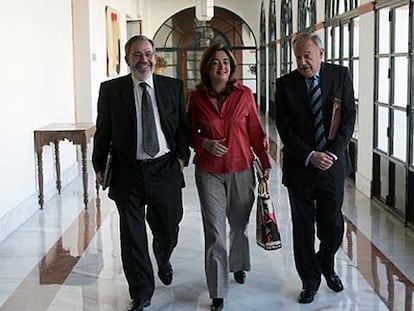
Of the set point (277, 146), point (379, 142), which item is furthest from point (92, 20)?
point (379, 142)

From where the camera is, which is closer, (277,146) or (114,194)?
(114,194)

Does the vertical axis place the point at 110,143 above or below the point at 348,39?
below

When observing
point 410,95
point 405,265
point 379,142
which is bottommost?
point 405,265

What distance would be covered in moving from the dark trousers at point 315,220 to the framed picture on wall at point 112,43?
9406 millimetres

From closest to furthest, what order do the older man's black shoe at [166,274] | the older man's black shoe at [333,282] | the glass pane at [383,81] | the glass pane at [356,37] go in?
the older man's black shoe at [333,282]
the older man's black shoe at [166,274]
the glass pane at [383,81]
the glass pane at [356,37]

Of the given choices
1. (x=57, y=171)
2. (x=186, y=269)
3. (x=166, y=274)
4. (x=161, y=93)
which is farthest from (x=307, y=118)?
(x=57, y=171)

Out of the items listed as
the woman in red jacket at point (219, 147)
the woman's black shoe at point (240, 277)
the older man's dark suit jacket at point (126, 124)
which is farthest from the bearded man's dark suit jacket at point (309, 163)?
the older man's dark suit jacket at point (126, 124)

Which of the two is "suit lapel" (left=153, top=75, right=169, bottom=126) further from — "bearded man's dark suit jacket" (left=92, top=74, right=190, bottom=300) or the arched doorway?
the arched doorway

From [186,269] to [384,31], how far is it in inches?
153

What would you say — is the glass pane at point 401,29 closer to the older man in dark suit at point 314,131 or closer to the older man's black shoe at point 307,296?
the older man in dark suit at point 314,131

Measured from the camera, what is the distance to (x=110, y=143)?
4035 millimetres

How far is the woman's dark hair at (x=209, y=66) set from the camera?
4.03m

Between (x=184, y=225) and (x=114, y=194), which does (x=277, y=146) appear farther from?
(x=114, y=194)

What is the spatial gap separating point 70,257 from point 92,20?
6.73m
